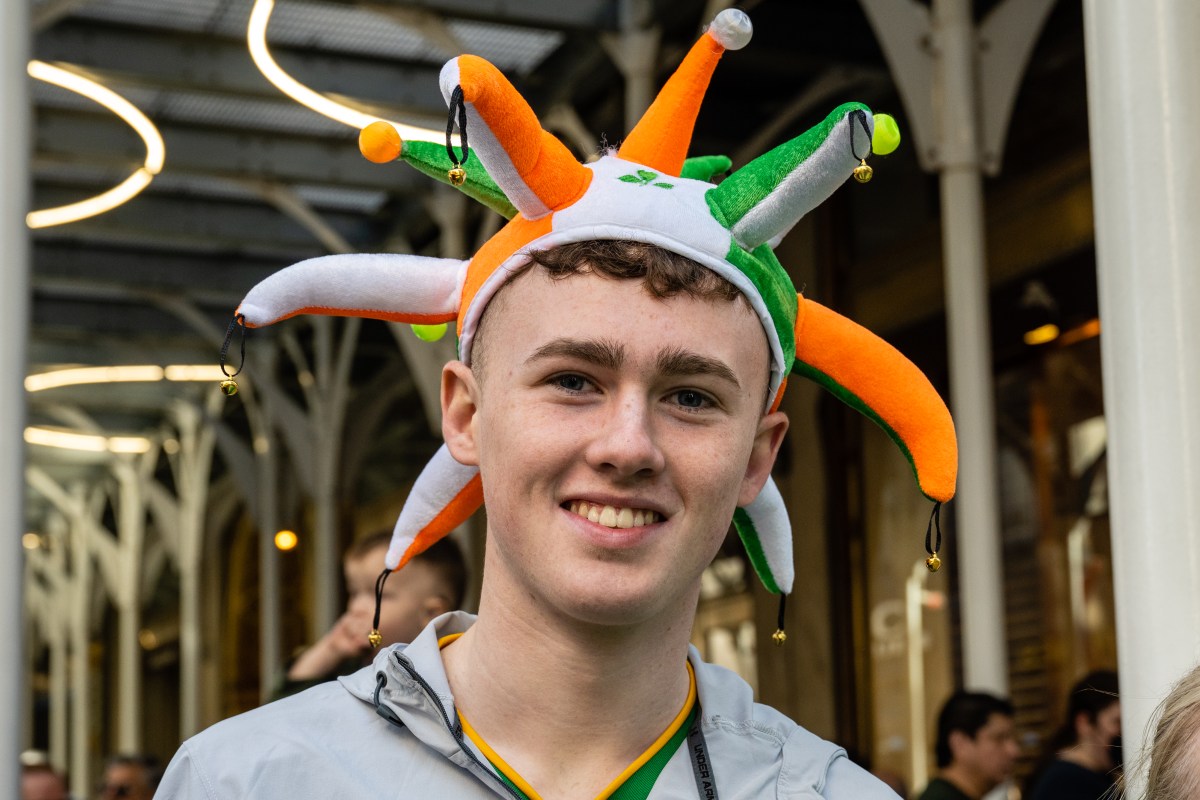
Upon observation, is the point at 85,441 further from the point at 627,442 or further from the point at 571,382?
the point at 627,442

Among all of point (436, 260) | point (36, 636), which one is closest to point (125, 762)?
point (436, 260)

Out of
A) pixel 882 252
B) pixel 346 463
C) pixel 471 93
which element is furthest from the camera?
pixel 346 463

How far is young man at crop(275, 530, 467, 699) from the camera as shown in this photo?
16.4ft

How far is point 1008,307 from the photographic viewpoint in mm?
11273

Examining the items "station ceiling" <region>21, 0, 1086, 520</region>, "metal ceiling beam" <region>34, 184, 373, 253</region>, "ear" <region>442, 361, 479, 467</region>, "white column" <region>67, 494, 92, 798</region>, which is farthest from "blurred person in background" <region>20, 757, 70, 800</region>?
"white column" <region>67, 494, 92, 798</region>

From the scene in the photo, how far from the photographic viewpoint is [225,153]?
48.8ft

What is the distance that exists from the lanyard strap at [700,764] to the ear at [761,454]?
276 millimetres

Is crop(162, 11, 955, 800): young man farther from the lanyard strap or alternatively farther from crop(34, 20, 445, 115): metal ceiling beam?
crop(34, 20, 445, 115): metal ceiling beam

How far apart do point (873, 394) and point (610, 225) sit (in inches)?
18.4

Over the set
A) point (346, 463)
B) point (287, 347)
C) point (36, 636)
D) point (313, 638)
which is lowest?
point (36, 636)

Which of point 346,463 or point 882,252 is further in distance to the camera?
point 346,463

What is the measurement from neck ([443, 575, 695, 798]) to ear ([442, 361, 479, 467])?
0.68ft

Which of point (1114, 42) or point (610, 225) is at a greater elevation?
point (1114, 42)

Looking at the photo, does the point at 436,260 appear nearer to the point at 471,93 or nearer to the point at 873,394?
the point at 471,93
